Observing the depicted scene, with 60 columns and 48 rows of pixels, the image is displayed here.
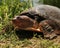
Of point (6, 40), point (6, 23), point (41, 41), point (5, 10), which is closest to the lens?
point (41, 41)

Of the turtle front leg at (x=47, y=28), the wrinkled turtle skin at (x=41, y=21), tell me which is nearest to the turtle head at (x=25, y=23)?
the wrinkled turtle skin at (x=41, y=21)

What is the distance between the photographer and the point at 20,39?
5.08 meters

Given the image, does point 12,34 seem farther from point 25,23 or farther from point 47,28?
point 47,28

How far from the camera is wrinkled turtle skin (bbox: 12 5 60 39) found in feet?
17.0

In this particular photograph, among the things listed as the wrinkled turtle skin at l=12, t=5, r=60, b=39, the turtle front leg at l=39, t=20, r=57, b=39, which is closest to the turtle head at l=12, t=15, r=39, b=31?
the wrinkled turtle skin at l=12, t=5, r=60, b=39

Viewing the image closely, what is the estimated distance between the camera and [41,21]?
5.22 m

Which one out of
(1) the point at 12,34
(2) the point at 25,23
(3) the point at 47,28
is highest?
(2) the point at 25,23

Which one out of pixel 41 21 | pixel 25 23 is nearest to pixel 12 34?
pixel 25 23

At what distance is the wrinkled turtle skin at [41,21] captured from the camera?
5180mm

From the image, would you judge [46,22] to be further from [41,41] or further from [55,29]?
[41,41]

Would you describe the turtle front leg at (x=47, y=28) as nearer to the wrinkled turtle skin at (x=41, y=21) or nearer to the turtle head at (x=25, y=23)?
the wrinkled turtle skin at (x=41, y=21)

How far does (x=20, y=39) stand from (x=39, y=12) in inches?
27.9

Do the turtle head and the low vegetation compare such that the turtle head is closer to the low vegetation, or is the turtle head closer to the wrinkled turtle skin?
the wrinkled turtle skin

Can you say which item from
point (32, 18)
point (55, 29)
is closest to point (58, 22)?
point (55, 29)
